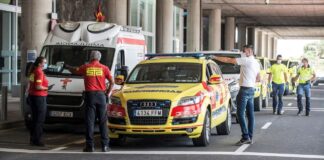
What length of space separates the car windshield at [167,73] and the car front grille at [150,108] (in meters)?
1.30

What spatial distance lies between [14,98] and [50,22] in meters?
6.80

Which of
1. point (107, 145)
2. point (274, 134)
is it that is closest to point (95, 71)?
point (107, 145)

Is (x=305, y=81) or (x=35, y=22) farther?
(x=305, y=81)

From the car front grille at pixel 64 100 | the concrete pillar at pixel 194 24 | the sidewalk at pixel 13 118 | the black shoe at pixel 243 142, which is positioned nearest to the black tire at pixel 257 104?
the sidewalk at pixel 13 118

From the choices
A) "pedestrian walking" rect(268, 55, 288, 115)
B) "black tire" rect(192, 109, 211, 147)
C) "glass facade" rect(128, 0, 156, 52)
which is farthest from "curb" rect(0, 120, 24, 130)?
"glass facade" rect(128, 0, 156, 52)

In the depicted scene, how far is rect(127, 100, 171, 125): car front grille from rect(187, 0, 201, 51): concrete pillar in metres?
31.9

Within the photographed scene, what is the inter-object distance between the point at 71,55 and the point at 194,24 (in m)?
28.8

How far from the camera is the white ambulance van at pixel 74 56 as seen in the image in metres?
14.1

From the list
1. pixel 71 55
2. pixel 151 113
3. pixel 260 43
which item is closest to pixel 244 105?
pixel 151 113

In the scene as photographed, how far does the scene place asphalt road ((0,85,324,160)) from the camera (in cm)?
1080

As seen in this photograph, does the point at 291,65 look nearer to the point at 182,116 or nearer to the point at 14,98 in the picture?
the point at 14,98

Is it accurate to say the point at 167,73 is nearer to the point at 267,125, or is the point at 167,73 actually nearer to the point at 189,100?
the point at 189,100

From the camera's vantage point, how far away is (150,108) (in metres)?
11.4

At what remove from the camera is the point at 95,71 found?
11.5 m
